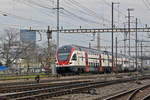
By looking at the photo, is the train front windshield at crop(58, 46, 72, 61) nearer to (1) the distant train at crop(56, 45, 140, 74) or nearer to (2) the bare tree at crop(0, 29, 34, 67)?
(1) the distant train at crop(56, 45, 140, 74)

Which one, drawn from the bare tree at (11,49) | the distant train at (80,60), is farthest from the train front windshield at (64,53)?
the bare tree at (11,49)

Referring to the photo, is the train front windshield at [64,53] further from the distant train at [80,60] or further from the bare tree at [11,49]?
the bare tree at [11,49]

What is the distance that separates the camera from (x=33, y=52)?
8362 cm

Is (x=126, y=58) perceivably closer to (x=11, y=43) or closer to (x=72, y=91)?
(x=11, y=43)

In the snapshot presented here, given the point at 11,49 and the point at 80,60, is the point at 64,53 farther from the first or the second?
the point at 11,49

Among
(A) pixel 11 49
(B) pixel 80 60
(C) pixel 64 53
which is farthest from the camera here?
(A) pixel 11 49

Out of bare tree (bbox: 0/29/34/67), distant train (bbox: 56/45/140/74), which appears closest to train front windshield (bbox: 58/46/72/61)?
distant train (bbox: 56/45/140/74)

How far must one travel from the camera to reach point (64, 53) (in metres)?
40.9

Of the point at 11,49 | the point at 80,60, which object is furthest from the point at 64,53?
the point at 11,49

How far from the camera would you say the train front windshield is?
40494mm

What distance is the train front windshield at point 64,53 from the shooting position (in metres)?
40.5

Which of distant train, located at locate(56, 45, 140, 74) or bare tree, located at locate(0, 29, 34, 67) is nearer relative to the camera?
distant train, located at locate(56, 45, 140, 74)

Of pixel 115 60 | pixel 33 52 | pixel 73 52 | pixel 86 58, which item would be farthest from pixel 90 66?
pixel 33 52

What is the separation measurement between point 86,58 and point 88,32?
16.3 m
